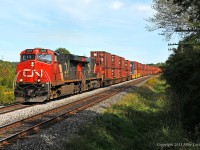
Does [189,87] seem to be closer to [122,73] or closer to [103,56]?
[103,56]

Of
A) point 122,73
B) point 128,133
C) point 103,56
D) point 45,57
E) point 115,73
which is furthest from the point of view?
point 122,73

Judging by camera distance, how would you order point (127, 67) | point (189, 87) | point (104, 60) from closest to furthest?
point (189, 87), point (104, 60), point (127, 67)

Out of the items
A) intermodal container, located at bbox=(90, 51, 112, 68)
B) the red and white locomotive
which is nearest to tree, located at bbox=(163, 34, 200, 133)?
the red and white locomotive

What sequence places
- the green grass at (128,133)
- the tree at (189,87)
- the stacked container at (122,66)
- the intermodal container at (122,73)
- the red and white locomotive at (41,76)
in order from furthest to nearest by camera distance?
the intermodal container at (122,73)
the stacked container at (122,66)
the red and white locomotive at (41,76)
the tree at (189,87)
the green grass at (128,133)

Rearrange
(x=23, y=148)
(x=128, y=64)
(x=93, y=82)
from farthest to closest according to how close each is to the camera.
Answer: (x=128, y=64) → (x=93, y=82) → (x=23, y=148)

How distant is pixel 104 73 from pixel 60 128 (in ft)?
77.3

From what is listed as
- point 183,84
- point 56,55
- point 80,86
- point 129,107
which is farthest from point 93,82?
point 183,84

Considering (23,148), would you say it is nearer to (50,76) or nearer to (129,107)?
(129,107)

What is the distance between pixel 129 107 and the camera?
15.4 metres

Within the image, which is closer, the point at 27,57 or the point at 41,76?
the point at 41,76

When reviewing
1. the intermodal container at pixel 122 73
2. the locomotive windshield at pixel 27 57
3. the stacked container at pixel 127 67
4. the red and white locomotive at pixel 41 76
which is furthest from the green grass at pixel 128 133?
the stacked container at pixel 127 67

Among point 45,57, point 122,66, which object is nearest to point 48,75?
point 45,57

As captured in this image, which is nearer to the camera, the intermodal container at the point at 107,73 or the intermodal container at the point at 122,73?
the intermodal container at the point at 107,73

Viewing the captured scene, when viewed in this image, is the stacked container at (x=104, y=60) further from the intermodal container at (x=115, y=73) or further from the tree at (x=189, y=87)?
the tree at (x=189, y=87)
